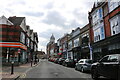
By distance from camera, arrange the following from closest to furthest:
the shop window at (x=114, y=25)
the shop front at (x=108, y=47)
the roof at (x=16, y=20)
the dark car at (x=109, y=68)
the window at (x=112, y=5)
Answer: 1. the dark car at (x=109, y=68)
2. the shop front at (x=108, y=47)
3. the shop window at (x=114, y=25)
4. the window at (x=112, y=5)
5. the roof at (x=16, y=20)

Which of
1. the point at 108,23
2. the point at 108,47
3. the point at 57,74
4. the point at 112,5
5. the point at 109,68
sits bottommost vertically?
the point at 57,74

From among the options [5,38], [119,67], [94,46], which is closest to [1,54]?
[5,38]

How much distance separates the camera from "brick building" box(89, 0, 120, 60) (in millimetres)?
16859

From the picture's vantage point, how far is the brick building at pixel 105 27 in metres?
→ 16.9

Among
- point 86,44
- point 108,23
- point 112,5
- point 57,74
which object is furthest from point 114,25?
point 57,74

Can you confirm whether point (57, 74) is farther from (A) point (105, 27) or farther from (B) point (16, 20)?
(B) point (16, 20)

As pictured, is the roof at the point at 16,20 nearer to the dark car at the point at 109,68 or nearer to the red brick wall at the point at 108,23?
the red brick wall at the point at 108,23

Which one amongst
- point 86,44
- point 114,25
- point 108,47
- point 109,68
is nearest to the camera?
point 109,68

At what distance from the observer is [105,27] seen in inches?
783

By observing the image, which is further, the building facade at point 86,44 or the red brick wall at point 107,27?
the building facade at point 86,44

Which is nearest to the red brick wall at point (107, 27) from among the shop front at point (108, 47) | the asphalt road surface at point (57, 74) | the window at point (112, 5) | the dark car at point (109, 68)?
the shop front at point (108, 47)

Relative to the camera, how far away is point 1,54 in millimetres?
24453

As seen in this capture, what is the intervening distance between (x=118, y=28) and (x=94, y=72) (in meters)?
8.81

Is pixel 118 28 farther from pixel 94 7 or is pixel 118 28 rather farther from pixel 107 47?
pixel 94 7
